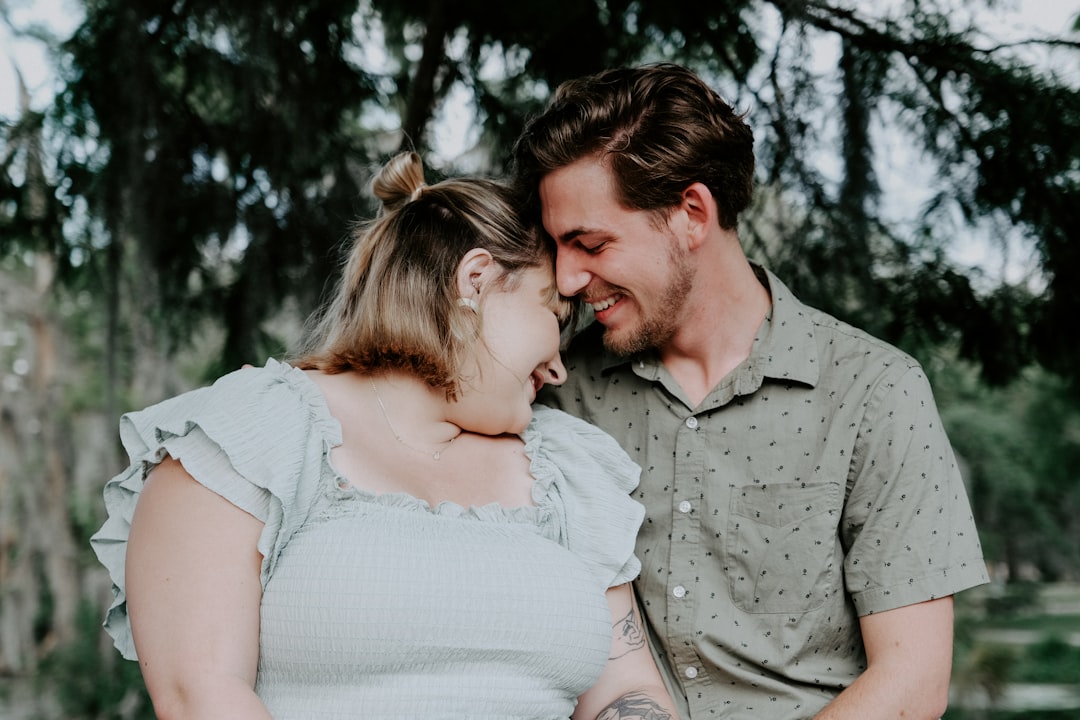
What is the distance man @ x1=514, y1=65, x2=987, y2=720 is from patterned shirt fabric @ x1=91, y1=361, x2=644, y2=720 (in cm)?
28

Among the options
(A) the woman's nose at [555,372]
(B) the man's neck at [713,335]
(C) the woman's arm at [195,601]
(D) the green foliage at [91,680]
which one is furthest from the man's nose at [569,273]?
(D) the green foliage at [91,680]

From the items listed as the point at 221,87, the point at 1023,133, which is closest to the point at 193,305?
the point at 221,87

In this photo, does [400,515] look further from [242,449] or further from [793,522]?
[793,522]

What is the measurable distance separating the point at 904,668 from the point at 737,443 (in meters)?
0.44

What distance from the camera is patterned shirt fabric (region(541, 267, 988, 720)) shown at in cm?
165

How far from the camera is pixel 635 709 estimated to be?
1.57 m

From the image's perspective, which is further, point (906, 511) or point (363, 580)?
point (906, 511)

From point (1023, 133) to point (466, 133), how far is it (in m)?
1.31

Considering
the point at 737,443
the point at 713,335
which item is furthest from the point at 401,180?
the point at 737,443

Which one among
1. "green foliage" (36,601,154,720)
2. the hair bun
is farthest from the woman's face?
"green foliage" (36,601,154,720)

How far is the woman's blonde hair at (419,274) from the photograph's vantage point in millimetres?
1560

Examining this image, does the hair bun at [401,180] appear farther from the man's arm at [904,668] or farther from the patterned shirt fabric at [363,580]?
the man's arm at [904,668]

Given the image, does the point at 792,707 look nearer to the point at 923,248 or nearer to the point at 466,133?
the point at 923,248

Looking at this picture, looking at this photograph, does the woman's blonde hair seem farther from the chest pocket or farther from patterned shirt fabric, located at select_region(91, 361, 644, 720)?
the chest pocket
